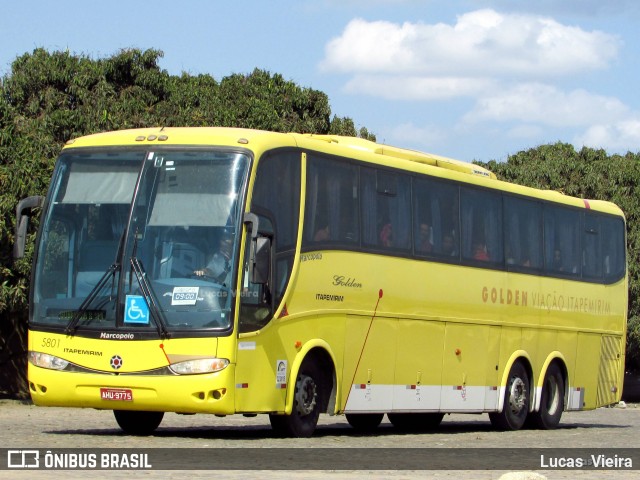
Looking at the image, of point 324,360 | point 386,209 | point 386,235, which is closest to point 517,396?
point 386,235

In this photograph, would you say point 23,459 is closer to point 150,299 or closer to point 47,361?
point 150,299

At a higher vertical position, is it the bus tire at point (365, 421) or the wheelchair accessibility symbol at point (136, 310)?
the wheelchair accessibility symbol at point (136, 310)

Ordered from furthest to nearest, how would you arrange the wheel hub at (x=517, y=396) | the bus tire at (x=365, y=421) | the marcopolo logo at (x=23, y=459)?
the wheel hub at (x=517, y=396), the bus tire at (x=365, y=421), the marcopolo logo at (x=23, y=459)

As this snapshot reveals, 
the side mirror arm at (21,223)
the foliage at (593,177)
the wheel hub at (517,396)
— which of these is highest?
the foliage at (593,177)

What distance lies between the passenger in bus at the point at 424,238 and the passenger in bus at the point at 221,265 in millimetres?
4821

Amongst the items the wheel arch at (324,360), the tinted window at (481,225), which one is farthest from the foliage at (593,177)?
the wheel arch at (324,360)

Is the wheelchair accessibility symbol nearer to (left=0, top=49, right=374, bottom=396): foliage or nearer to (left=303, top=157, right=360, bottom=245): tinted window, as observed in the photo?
(left=303, top=157, right=360, bottom=245): tinted window

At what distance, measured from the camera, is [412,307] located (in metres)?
20.6

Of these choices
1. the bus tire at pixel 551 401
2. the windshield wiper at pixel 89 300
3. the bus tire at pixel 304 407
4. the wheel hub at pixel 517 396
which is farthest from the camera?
the bus tire at pixel 551 401

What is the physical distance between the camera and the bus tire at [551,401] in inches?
965

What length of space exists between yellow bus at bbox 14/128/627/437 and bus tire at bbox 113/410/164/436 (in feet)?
0.07

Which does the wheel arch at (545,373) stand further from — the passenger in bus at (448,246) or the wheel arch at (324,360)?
the wheel arch at (324,360)

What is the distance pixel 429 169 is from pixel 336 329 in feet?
12.2

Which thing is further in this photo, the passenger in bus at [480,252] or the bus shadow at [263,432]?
the passenger in bus at [480,252]
